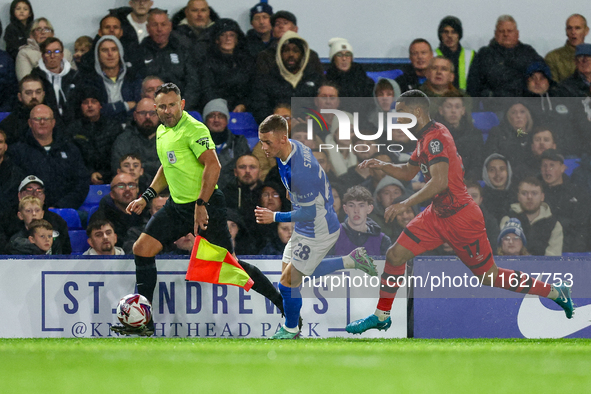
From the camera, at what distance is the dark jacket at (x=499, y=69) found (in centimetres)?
718

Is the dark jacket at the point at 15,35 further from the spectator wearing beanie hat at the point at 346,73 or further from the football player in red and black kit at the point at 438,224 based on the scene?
the football player in red and black kit at the point at 438,224

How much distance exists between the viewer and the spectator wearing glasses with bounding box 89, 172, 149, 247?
21.4 feet

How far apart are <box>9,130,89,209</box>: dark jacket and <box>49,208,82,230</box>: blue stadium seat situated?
0.05 m

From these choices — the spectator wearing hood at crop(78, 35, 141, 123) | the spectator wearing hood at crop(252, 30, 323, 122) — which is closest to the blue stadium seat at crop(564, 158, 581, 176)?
the spectator wearing hood at crop(252, 30, 323, 122)

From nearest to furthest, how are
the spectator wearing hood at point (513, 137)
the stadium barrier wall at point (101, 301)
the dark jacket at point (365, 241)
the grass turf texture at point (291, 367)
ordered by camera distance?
the grass turf texture at point (291, 367)
the dark jacket at point (365, 241)
the stadium barrier wall at point (101, 301)
the spectator wearing hood at point (513, 137)

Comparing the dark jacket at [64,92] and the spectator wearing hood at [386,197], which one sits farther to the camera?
the dark jacket at [64,92]

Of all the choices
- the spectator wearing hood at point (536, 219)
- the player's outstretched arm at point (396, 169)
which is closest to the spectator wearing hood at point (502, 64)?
the spectator wearing hood at point (536, 219)

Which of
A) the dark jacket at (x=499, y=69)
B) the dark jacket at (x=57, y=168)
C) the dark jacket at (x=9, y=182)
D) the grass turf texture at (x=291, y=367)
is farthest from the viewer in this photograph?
the dark jacket at (x=499, y=69)

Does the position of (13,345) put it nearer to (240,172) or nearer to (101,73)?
(240,172)

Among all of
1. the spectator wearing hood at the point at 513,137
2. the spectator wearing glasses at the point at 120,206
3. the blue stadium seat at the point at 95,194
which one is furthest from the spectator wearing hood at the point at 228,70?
the spectator wearing hood at the point at 513,137

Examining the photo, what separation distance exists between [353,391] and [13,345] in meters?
2.79

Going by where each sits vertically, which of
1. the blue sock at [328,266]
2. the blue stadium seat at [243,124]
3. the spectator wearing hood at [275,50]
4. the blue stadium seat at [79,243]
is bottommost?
the blue sock at [328,266]

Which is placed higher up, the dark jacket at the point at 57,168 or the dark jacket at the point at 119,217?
the dark jacket at the point at 57,168

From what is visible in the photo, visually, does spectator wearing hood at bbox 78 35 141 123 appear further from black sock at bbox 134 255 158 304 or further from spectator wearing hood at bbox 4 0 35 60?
black sock at bbox 134 255 158 304
